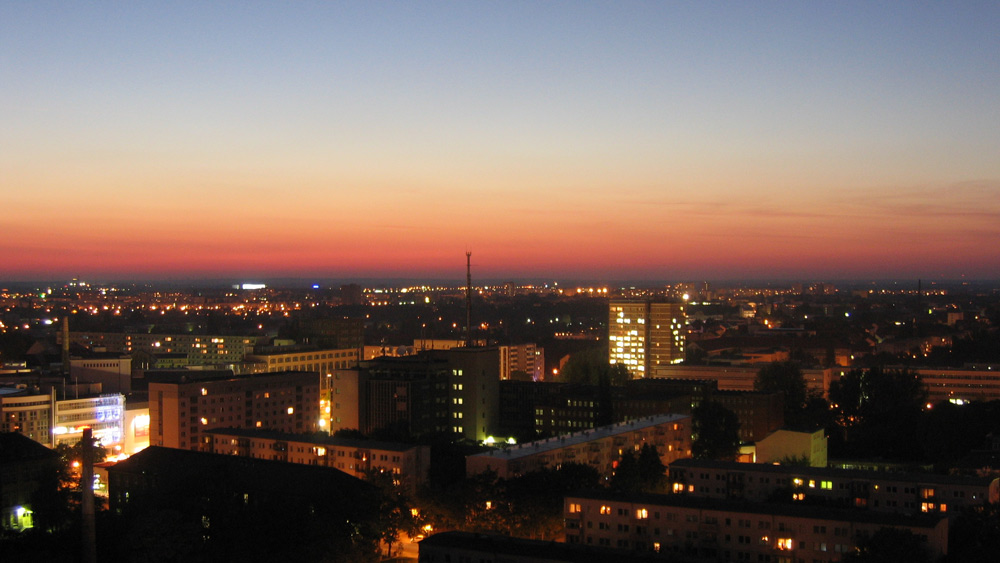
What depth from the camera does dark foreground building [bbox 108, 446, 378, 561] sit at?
15180 millimetres

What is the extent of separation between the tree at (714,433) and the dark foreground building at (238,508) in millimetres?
9183

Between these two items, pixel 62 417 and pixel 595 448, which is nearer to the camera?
pixel 595 448

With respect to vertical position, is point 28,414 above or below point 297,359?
below

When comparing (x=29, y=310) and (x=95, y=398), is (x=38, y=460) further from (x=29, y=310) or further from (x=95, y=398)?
(x=29, y=310)

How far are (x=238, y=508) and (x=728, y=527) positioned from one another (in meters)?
7.98

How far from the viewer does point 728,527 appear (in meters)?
14.8

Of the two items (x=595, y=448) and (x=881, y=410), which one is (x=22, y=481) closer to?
(x=595, y=448)

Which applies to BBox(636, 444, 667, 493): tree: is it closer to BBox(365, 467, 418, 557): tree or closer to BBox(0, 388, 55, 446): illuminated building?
BBox(365, 467, 418, 557): tree

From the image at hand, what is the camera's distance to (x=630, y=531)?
15.4 metres

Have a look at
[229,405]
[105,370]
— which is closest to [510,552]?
[229,405]

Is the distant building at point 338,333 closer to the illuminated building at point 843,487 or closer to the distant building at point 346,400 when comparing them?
the distant building at point 346,400

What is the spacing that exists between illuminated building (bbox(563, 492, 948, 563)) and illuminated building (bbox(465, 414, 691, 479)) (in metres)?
2.31

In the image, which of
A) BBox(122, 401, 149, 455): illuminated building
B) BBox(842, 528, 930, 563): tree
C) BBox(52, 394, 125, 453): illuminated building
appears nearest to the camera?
BBox(842, 528, 930, 563): tree

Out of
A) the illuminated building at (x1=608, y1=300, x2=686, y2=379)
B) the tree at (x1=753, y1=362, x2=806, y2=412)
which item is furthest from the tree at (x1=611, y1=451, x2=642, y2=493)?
the illuminated building at (x1=608, y1=300, x2=686, y2=379)
